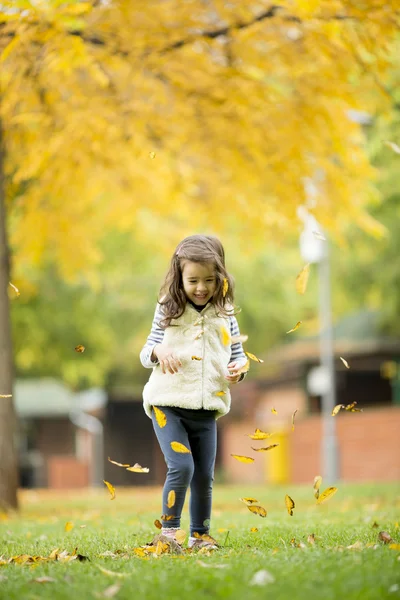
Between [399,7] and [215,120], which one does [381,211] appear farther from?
[399,7]

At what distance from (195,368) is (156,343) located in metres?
0.26

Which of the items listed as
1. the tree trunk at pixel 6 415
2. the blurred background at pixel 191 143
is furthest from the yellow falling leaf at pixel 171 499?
the tree trunk at pixel 6 415

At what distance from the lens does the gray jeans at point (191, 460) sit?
500cm

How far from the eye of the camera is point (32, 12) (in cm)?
793

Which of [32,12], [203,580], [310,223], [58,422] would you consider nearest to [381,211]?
[310,223]

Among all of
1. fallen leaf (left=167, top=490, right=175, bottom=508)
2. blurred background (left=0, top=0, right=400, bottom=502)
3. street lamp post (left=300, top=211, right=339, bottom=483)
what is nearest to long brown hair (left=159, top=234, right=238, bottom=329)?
blurred background (left=0, top=0, right=400, bottom=502)

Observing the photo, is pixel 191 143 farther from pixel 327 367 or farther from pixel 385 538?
pixel 327 367

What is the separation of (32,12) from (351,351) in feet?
61.5

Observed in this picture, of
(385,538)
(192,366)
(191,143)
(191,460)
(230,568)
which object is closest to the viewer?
(230,568)

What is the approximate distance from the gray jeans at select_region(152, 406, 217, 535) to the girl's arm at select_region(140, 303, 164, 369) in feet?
0.84

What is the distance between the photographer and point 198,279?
5090mm

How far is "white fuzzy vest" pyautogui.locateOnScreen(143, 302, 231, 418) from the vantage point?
5.09 metres

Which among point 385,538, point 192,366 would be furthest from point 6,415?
point 385,538

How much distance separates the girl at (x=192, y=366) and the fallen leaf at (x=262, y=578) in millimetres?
1305
